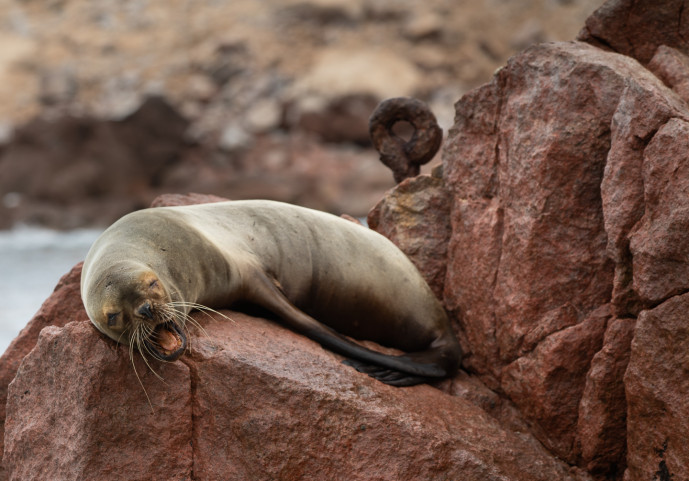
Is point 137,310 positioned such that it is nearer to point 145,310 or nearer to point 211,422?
point 145,310

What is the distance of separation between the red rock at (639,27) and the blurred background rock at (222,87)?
42.9 feet

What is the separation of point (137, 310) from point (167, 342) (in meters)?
0.17

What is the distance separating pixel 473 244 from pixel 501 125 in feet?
1.74

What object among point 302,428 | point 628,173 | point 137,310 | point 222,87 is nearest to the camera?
point 137,310

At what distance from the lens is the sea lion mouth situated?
2.55 meters

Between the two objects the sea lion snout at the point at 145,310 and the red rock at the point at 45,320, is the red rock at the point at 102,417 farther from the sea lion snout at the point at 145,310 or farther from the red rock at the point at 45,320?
the red rock at the point at 45,320

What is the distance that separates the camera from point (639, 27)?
3598 millimetres

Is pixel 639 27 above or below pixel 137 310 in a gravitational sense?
above

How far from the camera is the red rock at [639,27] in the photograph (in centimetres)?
354

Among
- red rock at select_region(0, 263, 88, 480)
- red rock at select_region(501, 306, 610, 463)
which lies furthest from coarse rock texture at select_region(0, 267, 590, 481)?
red rock at select_region(0, 263, 88, 480)

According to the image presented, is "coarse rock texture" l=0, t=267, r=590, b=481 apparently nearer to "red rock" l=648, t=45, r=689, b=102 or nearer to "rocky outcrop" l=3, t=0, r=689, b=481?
"rocky outcrop" l=3, t=0, r=689, b=481

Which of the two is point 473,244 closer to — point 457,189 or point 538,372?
point 457,189

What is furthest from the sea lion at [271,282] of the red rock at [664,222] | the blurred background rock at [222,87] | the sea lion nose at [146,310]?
the blurred background rock at [222,87]

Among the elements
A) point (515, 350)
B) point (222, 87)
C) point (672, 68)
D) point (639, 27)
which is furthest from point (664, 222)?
point (222, 87)
